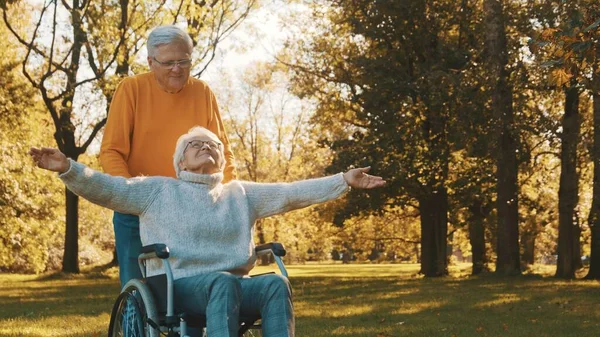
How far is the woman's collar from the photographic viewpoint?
4.23m

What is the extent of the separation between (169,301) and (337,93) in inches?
820

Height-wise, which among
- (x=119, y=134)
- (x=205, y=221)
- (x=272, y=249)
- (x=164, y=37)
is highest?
(x=164, y=37)

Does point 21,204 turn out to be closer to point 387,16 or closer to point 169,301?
point 387,16

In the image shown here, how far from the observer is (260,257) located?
4.54 metres

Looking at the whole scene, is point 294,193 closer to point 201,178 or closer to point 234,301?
point 201,178

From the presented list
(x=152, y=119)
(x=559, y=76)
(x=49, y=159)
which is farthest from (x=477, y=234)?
(x=49, y=159)

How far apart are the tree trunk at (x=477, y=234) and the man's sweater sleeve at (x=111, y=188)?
2073 centimetres

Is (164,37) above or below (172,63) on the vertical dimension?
above

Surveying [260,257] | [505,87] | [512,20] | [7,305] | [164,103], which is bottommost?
[7,305]

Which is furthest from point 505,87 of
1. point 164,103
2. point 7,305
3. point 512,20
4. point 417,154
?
point 164,103

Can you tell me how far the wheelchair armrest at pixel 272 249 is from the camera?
428 centimetres

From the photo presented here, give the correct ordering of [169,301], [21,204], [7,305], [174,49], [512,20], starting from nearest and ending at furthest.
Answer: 1. [169,301]
2. [174,49]
3. [7,305]
4. [512,20]
5. [21,204]

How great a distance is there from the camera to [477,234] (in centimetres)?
2620

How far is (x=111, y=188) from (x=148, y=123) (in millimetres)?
564
